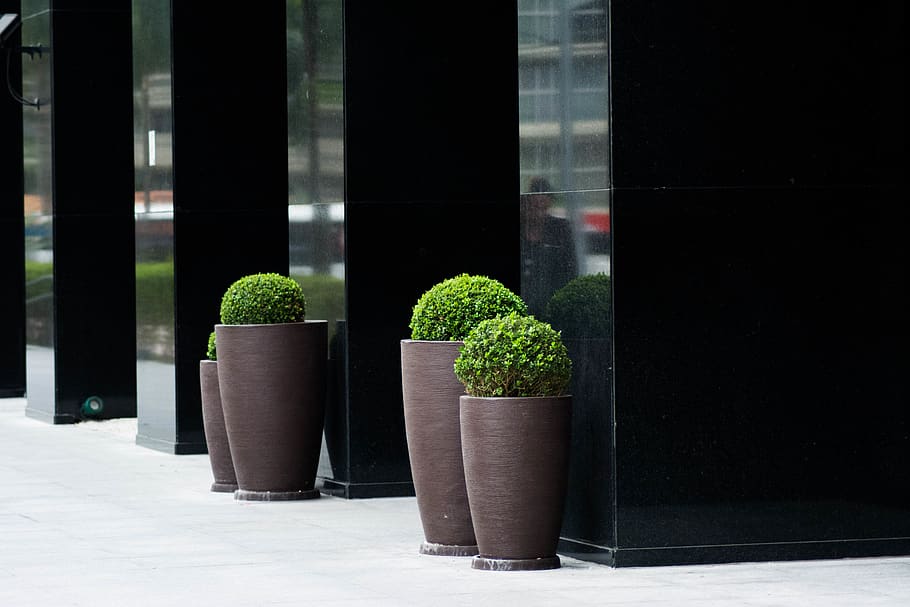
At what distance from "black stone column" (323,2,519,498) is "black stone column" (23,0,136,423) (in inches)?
261

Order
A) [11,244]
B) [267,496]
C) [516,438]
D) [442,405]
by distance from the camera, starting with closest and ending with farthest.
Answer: [516,438]
[442,405]
[267,496]
[11,244]

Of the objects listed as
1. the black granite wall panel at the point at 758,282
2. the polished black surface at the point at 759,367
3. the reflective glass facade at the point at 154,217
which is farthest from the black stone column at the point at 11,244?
the polished black surface at the point at 759,367

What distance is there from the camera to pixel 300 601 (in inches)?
330

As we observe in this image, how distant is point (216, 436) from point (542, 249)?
4.10 meters

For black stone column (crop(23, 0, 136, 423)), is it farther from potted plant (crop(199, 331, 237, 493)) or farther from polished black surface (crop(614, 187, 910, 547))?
polished black surface (crop(614, 187, 910, 547))

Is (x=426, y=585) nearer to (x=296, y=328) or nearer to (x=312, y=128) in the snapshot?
(x=296, y=328)

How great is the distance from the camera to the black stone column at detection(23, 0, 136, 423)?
18.8 m

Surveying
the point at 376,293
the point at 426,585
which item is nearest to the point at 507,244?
the point at 376,293

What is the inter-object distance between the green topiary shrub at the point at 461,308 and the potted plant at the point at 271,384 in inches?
92.7

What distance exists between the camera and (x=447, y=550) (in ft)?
32.4

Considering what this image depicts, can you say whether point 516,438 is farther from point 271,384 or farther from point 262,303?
point 262,303

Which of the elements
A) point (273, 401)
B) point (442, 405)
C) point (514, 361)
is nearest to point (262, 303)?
point (273, 401)

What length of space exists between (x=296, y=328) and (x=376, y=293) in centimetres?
78

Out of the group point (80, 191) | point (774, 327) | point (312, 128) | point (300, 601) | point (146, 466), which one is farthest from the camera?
point (80, 191)
